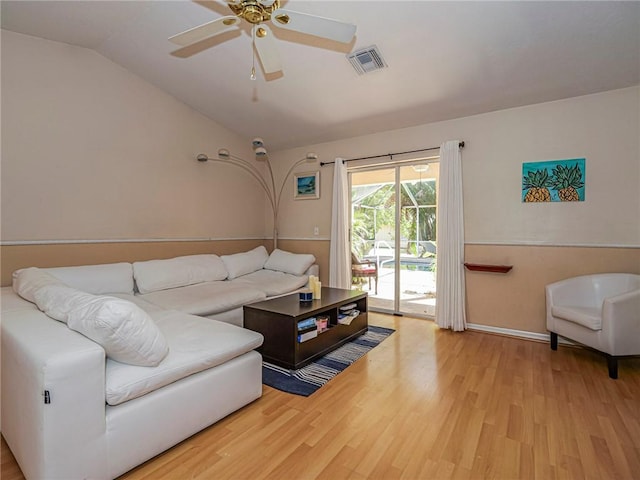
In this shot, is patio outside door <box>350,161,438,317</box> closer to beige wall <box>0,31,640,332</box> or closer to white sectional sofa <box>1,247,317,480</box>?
beige wall <box>0,31,640,332</box>

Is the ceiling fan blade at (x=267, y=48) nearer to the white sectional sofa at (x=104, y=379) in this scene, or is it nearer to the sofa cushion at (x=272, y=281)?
the white sectional sofa at (x=104, y=379)

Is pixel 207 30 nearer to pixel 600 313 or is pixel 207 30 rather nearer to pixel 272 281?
pixel 272 281

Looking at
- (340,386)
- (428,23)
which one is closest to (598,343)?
(340,386)

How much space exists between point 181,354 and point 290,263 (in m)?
2.81

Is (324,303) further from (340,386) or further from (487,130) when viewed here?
(487,130)

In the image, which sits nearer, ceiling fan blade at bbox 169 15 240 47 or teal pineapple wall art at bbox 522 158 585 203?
ceiling fan blade at bbox 169 15 240 47

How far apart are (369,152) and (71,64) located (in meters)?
3.43

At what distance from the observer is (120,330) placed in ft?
4.66

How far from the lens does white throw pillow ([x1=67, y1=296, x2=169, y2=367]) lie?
1406mm

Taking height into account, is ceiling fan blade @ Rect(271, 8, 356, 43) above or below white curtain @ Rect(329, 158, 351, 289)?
above

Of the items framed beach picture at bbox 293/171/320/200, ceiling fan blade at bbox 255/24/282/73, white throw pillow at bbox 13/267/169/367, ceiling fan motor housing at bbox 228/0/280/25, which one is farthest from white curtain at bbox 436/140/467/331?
white throw pillow at bbox 13/267/169/367

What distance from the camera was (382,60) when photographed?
294 centimetres

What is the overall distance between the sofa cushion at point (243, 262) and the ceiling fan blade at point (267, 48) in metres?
2.49

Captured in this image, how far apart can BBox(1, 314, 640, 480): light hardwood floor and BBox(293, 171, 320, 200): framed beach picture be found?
9.41 ft
